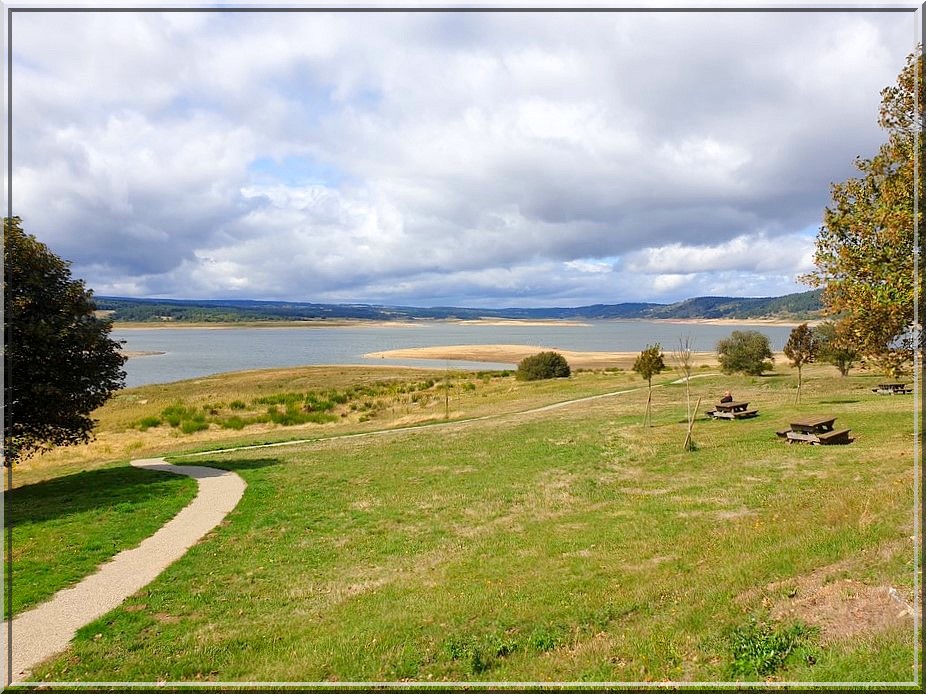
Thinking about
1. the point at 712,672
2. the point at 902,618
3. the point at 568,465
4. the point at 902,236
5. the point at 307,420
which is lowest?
the point at 307,420

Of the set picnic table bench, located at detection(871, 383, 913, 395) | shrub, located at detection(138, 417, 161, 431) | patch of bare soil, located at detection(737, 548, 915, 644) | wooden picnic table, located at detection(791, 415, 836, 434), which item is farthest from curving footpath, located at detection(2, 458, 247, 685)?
picnic table bench, located at detection(871, 383, 913, 395)

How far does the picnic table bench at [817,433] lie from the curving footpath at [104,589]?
60.6ft

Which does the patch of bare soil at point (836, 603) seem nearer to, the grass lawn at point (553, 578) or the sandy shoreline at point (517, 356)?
the grass lawn at point (553, 578)

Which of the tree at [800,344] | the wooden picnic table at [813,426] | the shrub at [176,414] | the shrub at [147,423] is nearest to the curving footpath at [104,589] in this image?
the wooden picnic table at [813,426]

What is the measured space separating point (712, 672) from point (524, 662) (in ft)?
7.08

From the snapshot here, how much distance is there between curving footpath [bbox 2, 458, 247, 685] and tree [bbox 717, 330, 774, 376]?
46.4 m

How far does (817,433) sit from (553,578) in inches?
550

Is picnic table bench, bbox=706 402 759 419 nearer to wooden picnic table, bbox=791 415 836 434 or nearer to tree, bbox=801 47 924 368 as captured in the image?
wooden picnic table, bbox=791 415 836 434

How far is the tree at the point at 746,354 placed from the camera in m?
49.0

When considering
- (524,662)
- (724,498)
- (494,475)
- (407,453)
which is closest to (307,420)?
(407,453)

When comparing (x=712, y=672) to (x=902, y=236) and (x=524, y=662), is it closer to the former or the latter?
(x=524, y=662)

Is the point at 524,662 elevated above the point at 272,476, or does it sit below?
above

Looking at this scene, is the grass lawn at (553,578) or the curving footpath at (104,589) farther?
the curving footpath at (104,589)

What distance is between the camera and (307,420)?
43.0 metres
